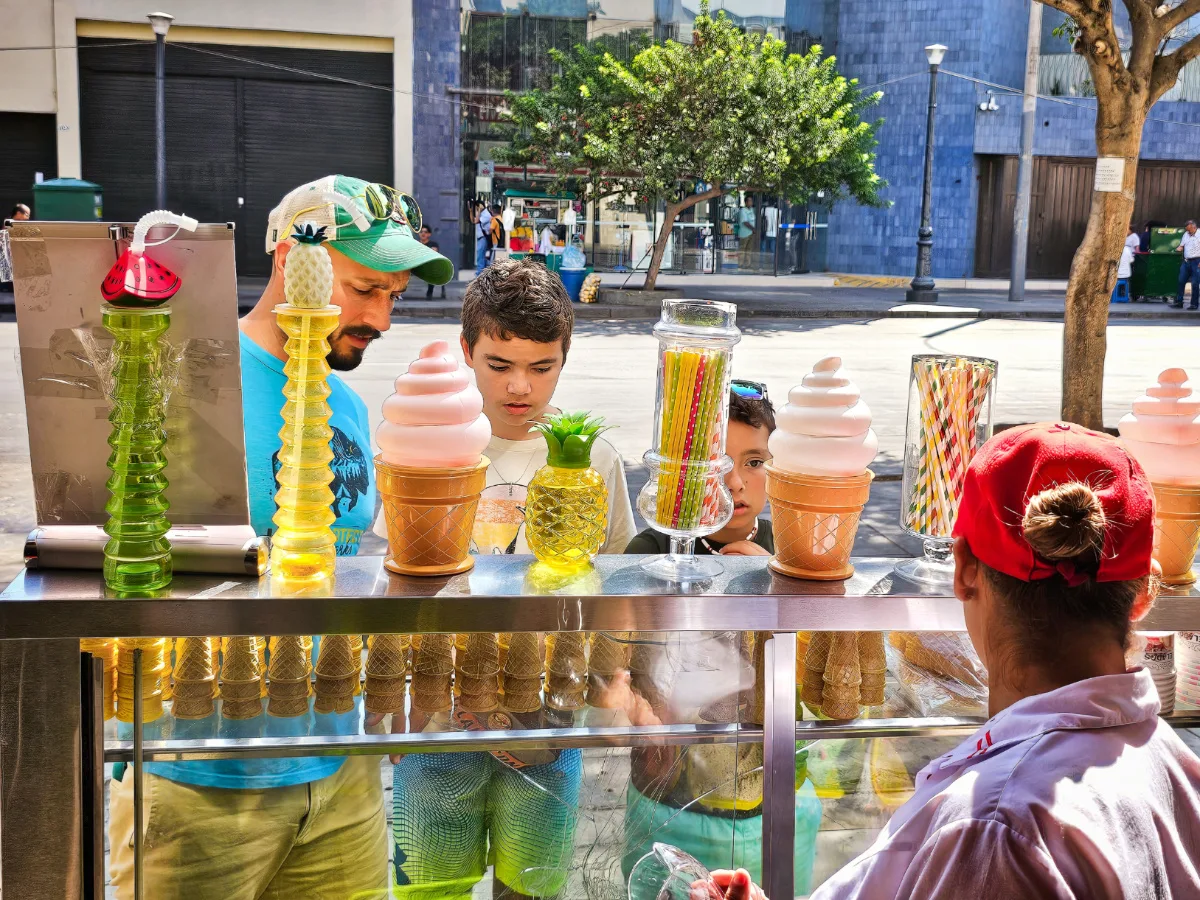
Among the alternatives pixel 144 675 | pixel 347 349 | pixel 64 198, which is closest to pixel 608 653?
pixel 144 675

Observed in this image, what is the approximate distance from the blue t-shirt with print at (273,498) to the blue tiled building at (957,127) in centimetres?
2545

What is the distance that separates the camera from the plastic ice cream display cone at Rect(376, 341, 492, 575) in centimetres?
173

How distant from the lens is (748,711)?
192 centimetres

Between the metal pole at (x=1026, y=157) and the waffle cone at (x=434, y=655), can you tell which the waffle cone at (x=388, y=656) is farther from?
the metal pole at (x=1026, y=157)

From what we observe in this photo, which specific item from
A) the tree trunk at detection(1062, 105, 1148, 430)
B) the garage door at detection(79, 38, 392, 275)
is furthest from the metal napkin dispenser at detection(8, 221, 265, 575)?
the garage door at detection(79, 38, 392, 275)

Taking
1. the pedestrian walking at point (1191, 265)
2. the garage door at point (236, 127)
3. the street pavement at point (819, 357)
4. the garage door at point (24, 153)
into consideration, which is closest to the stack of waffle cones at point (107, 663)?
the street pavement at point (819, 357)

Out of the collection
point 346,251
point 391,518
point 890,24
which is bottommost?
point 391,518

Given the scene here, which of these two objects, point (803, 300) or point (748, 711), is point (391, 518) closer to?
point (748, 711)

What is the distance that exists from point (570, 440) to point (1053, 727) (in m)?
0.83

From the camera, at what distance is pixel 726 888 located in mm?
1490

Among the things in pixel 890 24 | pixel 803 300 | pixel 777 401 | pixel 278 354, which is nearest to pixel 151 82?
pixel 803 300

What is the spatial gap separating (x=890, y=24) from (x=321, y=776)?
102ft

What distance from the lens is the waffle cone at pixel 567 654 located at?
1.91 m

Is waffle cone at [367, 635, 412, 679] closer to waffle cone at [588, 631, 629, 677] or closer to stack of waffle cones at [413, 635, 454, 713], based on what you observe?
stack of waffle cones at [413, 635, 454, 713]
